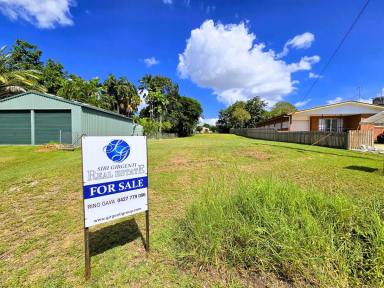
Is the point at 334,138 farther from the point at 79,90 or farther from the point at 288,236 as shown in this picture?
the point at 79,90

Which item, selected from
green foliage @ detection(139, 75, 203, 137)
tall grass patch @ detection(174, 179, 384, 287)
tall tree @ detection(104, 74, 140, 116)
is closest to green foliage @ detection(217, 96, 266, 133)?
green foliage @ detection(139, 75, 203, 137)

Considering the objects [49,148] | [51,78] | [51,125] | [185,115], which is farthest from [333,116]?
[51,78]

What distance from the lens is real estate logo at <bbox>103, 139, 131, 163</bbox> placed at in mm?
2547

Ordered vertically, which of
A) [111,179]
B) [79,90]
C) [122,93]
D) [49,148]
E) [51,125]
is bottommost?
[49,148]

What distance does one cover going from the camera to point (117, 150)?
2627 millimetres

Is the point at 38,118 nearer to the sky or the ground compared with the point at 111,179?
nearer to the sky

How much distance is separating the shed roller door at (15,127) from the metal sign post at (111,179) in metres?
18.9

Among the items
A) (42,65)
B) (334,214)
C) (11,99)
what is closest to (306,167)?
(334,214)

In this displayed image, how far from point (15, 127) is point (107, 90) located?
1179 inches

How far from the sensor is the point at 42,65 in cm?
3819

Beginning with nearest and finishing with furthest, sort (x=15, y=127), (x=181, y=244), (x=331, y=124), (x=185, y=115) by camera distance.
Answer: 1. (x=181, y=244)
2. (x=15, y=127)
3. (x=331, y=124)
4. (x=185, y=115)

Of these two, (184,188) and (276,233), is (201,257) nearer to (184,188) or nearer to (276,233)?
(276,233)

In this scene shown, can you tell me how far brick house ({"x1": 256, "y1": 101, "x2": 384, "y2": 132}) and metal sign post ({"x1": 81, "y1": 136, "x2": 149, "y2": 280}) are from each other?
2632cm

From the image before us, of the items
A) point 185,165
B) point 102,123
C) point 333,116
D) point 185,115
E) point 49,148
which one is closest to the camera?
point 185,165
